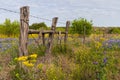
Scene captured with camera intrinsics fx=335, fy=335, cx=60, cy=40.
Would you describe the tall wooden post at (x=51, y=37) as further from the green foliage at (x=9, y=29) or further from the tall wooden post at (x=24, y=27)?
the green foliage at (x=9, y=29)

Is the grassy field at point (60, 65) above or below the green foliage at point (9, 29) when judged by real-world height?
below

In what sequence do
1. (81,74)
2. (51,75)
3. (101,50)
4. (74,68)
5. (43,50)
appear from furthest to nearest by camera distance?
(101,50), (43,50), (74,68), (81,74), (51,75)

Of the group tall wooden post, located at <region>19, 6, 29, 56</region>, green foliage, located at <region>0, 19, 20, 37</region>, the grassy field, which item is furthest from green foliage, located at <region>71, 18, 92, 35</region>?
tall wooden post, located at <region>19, 6, 29, 56</region>

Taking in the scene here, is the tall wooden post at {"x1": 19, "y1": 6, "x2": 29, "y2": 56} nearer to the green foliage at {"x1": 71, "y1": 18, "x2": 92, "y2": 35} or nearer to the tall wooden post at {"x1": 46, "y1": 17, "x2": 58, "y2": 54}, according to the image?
the tall wooden post at {"x1": 46, "y1": 17, "x2": 58, "y2": 54}

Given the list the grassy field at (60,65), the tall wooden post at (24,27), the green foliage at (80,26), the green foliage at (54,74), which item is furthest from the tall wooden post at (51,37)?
the green foliage at (80,26)

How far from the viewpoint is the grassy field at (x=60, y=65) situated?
9.53 metres

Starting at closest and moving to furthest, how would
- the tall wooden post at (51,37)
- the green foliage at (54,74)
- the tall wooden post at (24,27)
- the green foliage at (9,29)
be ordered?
the green foliage at (54,74) → the tall wooden post at (24,27) → the tall wooden post at (51,37) → the green foliage at (9,29)

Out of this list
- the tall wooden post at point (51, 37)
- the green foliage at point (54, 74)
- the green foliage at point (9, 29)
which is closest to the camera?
the green foliage at point (54, 74)

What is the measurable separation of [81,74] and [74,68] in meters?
0.80

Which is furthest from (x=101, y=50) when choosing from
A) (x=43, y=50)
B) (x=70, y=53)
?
(x=43, y=50)

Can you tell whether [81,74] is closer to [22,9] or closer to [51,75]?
[51,75]

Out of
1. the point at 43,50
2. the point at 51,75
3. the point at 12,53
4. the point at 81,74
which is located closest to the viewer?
the point at 51,75

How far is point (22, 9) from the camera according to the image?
9.96m

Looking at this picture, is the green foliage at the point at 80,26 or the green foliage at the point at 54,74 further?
the green foliage at the point at 80,26
